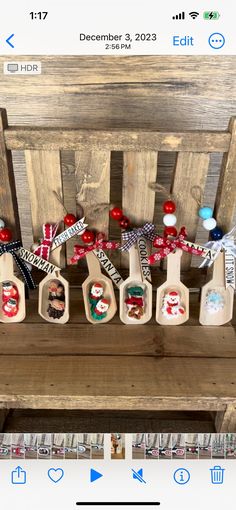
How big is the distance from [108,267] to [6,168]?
12.4 inches

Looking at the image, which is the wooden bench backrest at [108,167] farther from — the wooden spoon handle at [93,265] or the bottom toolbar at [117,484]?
the bottom toolbar at [117,484]

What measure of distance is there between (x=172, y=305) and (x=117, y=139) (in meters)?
0.40

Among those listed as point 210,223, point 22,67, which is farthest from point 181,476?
point 22,67

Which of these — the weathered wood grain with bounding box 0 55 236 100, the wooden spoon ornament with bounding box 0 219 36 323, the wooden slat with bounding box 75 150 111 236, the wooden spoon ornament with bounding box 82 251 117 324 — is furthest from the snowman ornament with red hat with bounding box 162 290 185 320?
the weathered wood grain with bounding box 0 55 236 100

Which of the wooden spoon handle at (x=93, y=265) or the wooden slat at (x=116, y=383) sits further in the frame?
the wooden spoon handle at (x=93, y=265)

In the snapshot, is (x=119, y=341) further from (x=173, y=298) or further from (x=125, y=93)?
(x=125, y=93)

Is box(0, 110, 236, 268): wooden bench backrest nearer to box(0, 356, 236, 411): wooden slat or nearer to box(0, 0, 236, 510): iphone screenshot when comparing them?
box(0, 0, 236, 510): iphone screenshot

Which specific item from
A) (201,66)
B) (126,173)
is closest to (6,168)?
(126,173)

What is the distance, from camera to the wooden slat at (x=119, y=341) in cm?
117

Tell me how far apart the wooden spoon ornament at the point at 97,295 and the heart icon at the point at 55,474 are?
328 mm

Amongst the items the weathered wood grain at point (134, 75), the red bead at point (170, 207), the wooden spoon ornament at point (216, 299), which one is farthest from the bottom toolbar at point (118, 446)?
the weathered wood grain at point (134, 75)

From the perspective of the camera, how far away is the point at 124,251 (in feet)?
4.23

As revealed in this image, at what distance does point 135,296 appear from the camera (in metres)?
1.24

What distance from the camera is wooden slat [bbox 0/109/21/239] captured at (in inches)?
42.6
